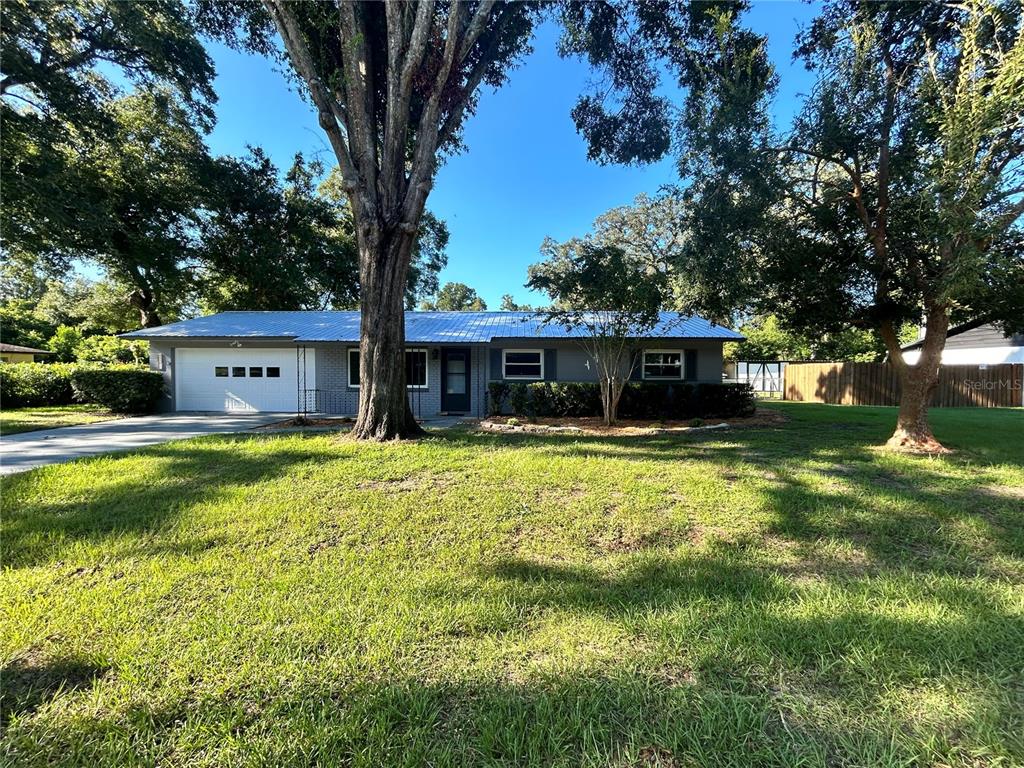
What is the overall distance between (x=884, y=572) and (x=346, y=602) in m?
3.78

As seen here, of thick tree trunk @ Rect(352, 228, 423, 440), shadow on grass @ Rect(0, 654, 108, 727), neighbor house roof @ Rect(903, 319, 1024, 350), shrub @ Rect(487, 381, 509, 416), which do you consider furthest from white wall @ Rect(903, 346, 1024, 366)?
shadow on grass @ Rect(0, 654, 108, 727)

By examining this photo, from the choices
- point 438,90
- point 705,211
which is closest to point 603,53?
point 438,90

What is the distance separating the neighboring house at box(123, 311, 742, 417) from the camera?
13.7m

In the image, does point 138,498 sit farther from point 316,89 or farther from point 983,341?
point 983,341

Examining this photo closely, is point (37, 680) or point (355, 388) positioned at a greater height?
point (355, 388)

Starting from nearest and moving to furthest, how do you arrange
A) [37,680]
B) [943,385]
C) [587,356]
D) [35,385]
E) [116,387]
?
[37,680], [116,387], [587,356], [35,385], [943,385]

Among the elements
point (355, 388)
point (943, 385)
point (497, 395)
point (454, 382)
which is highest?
point (454, 382)

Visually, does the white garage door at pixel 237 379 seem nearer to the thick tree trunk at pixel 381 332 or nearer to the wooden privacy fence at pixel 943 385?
the thick tree trunk at pixel 381 332

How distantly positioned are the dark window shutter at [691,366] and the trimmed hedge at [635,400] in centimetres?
142

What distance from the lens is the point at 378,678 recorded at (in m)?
2.08

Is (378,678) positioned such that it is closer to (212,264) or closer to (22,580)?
(22,580)

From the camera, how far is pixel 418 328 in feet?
48.7

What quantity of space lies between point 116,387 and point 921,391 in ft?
64.8

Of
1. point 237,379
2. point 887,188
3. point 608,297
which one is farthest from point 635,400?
point 237,379
